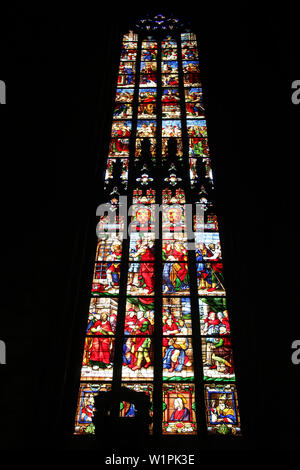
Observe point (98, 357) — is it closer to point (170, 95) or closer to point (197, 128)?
point (197, 128)

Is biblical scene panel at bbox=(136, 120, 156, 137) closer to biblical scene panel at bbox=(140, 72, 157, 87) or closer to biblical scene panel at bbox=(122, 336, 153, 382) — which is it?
biblical scene panel at bbox=(140, 72, 157, 87)

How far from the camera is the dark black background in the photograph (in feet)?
14.1

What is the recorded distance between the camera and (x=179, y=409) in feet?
14.5

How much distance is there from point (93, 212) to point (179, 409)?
2.69 meters

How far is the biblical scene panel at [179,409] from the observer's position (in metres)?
4.29

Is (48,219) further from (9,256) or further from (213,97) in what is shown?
(213,97)

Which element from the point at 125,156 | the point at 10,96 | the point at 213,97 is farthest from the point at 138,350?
the point at 213,97

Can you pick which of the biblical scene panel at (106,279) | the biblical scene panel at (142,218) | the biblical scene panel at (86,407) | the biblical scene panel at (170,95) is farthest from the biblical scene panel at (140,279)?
the biblical scene panel at (170,95)

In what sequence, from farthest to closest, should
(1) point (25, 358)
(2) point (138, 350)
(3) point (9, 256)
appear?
1. (3) point (9, 256)
2. (2) point (138, 350)
3. (1) point (25, 358)

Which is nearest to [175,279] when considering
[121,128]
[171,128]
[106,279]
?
[106,279]

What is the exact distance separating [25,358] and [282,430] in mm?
2481

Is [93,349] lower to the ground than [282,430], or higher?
higher

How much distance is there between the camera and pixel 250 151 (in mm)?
6258

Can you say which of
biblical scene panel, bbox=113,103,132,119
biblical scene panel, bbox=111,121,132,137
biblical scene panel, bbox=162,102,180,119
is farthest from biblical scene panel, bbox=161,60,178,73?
biblical scene panel, bbox=111,121,132,137
